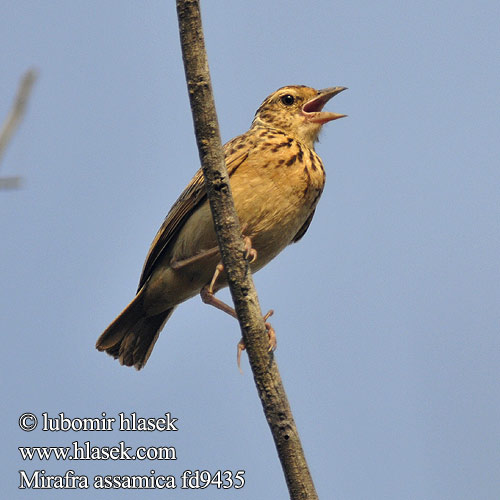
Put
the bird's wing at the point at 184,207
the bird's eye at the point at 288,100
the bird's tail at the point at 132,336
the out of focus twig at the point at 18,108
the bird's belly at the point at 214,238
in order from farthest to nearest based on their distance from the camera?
the bird's eye at the point at 288,100
the bird's tail at the point at 132,336
the bird's wing at the point at 184,207
the bird's belly at the point at 214,238
the out of focus twig at the point at 18,108

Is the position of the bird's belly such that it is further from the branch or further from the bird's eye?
the branch

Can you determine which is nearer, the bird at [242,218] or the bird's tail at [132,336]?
the bird at [242,218]

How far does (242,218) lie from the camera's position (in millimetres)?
6902

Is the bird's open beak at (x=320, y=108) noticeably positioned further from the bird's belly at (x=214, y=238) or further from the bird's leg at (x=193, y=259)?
the bird's leg at (x=193, y=259)

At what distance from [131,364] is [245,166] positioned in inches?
88.4

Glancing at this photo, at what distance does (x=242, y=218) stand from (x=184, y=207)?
2.18 ft

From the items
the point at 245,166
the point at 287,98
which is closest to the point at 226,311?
the point at 245,166

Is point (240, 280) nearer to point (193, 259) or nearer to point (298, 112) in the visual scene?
point (193, 259)

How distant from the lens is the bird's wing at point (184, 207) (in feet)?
23.7

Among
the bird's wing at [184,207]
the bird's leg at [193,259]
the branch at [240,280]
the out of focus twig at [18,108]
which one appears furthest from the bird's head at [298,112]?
the out of focus twig at [18,108]

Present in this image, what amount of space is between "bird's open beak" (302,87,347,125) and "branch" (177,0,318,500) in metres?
3.16

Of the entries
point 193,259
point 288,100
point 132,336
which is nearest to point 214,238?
point 193,259

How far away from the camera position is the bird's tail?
7809mm

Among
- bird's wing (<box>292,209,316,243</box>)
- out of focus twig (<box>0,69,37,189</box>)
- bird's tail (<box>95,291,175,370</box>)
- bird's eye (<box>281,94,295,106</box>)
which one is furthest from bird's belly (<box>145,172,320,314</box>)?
out of focus twig (<box>0,69,37,189</box>)
